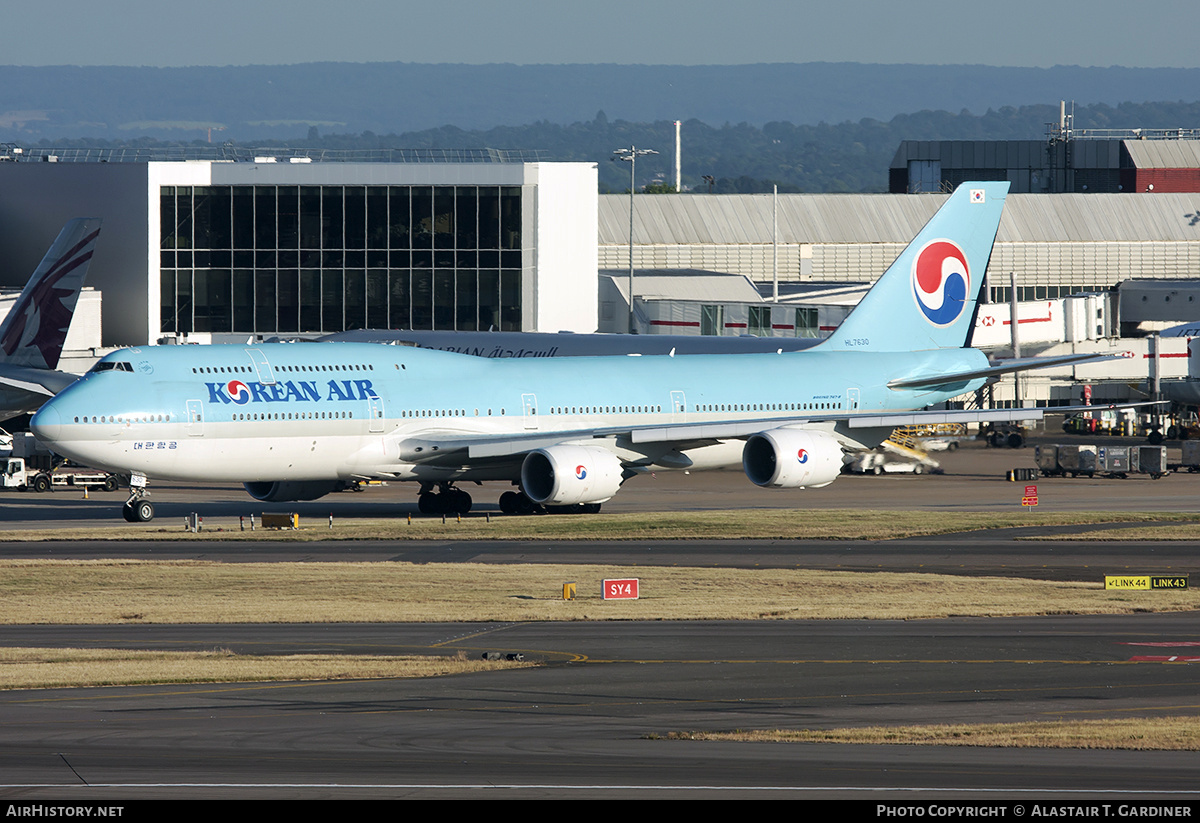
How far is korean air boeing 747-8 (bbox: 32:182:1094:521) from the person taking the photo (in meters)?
48.6

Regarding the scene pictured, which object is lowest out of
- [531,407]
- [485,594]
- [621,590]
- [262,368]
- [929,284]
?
[485,594]

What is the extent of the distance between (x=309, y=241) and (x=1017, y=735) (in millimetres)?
80738

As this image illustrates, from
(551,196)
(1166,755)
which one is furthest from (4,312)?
(1166,755)

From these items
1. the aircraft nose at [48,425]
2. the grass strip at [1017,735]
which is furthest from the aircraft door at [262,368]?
the grass strip at [1017,735]

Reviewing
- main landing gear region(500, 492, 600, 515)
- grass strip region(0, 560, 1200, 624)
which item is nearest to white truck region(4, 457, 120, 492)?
main landing gear region(500, 492, 600, 515)

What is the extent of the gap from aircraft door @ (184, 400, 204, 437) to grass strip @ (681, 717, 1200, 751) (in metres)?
29.9

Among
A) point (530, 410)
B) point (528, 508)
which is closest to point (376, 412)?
point (530, 410)

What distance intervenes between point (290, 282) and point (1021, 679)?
7676cm

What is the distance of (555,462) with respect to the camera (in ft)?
167

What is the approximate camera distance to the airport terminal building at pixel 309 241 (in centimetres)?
9625

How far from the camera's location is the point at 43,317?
67.5 m

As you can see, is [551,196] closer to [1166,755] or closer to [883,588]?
[883,588]

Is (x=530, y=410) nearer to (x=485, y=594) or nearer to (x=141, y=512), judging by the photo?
(x=141, y=512)

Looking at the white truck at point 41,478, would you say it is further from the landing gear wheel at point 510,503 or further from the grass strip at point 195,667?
the grass strip at point 195,667
